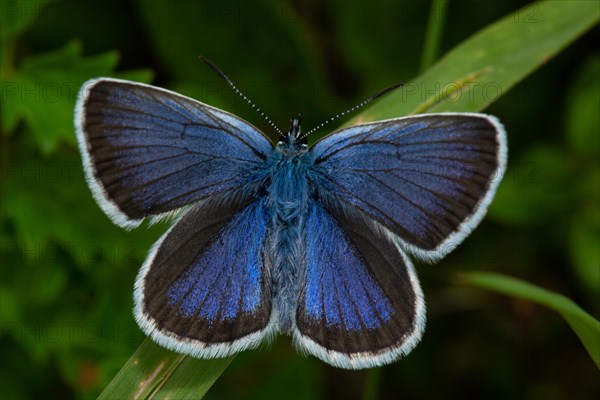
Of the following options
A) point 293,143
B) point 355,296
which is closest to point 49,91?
point 293,143

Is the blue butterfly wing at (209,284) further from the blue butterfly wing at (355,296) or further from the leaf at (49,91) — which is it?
the leaf at (49,91)

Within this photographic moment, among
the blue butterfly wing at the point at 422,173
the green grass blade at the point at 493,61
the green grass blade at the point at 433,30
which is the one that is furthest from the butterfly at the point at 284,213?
the green grass blade at the point at 433,30

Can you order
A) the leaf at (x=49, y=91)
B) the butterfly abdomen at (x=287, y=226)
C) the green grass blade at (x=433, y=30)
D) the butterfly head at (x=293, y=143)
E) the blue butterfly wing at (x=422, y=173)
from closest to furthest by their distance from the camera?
1. the blue butterfly wing at (x=422, y=173)
2. the butterfly abdomen at (x=287, y=226)
3. the butterfly head at (x=293, y=143)
4. the leaf at (x=49, y=91)
5. the green grass blade at (x=433, y=30)

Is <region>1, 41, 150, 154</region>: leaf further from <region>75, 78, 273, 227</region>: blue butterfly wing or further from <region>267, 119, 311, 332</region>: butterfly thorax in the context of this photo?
<region>267, 119, 311, 332</region>: butterfly thorax

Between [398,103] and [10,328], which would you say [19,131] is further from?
[398,103]

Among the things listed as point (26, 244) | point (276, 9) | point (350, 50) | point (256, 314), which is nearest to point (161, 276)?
point (256, 314)

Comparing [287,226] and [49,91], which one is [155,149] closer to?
[287,226]
